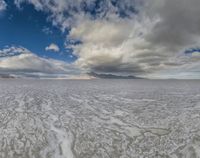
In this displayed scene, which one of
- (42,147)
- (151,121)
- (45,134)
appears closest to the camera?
(42,147)

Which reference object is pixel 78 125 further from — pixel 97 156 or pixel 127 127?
pixel 97 156

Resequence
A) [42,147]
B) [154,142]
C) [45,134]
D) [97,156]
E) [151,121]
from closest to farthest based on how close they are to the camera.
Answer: [97,156] → [42,147] → [154,142] → [45,134] → [151,121]

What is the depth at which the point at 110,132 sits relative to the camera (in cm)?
1090

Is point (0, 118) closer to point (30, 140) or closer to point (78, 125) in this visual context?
point (30, 140)

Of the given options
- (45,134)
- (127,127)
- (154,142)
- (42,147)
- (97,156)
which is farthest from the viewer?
(127,127)

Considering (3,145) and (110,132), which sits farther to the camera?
(110,132)

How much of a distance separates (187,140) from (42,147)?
902 centimetres

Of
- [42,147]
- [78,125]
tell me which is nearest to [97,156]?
[42,147]

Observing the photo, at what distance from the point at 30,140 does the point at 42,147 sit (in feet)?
5.01

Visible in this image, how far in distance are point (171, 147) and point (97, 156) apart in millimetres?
4347

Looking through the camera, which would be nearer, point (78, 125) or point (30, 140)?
point (30, 140)

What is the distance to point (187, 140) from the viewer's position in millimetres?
9508

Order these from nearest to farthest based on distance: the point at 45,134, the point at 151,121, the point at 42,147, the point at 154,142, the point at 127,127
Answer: the point at 42,147 < the point at 154,142 < the point at 45,134 < the point at 127,127 < the point at 151,121

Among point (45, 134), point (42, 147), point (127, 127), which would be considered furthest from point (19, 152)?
point (127, 127)
